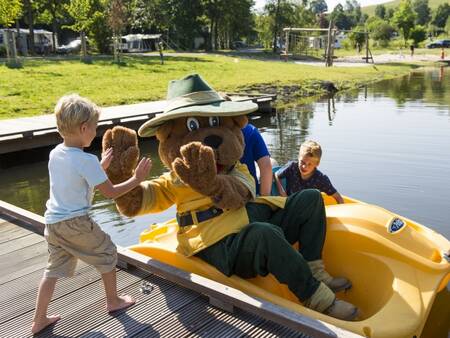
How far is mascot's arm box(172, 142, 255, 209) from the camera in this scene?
109 inches

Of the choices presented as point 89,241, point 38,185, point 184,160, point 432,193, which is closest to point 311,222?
point 184,160

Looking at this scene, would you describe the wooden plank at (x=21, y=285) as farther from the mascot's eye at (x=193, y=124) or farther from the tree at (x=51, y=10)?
the tree at (x=51, y=10)

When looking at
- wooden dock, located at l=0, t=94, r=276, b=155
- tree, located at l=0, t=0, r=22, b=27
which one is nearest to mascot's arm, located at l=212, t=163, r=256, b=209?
wooden dock, located at l=0, t=94, r=276, b=155

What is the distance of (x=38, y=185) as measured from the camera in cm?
823

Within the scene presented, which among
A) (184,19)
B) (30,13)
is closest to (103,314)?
(30,13)

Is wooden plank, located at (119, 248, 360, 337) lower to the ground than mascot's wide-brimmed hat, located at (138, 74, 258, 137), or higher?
lower

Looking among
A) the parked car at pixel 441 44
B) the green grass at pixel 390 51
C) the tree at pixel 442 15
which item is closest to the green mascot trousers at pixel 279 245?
the green grass at pixel 390 51

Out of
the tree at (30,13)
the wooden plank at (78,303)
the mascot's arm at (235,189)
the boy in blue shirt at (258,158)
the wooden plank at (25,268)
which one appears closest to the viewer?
the wooden plank at (78,303)

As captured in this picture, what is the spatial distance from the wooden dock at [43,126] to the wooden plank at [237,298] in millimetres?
5303

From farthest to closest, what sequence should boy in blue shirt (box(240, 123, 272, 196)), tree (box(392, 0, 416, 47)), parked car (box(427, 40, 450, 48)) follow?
parked car (box(427, 40, 450, 48))
tree (box(392, 0, 416, 47))
boy in blue shirt (box(240, 123, 272, 196))

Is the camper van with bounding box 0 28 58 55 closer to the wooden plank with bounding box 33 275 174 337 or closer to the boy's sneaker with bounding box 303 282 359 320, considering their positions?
the wooden plank with bounding box 33 275 174 337

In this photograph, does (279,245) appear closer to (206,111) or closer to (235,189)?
(235,189)

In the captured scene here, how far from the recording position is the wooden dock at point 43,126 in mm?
9156

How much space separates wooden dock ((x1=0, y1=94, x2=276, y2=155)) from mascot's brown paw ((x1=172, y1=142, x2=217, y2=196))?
5.69 metres
